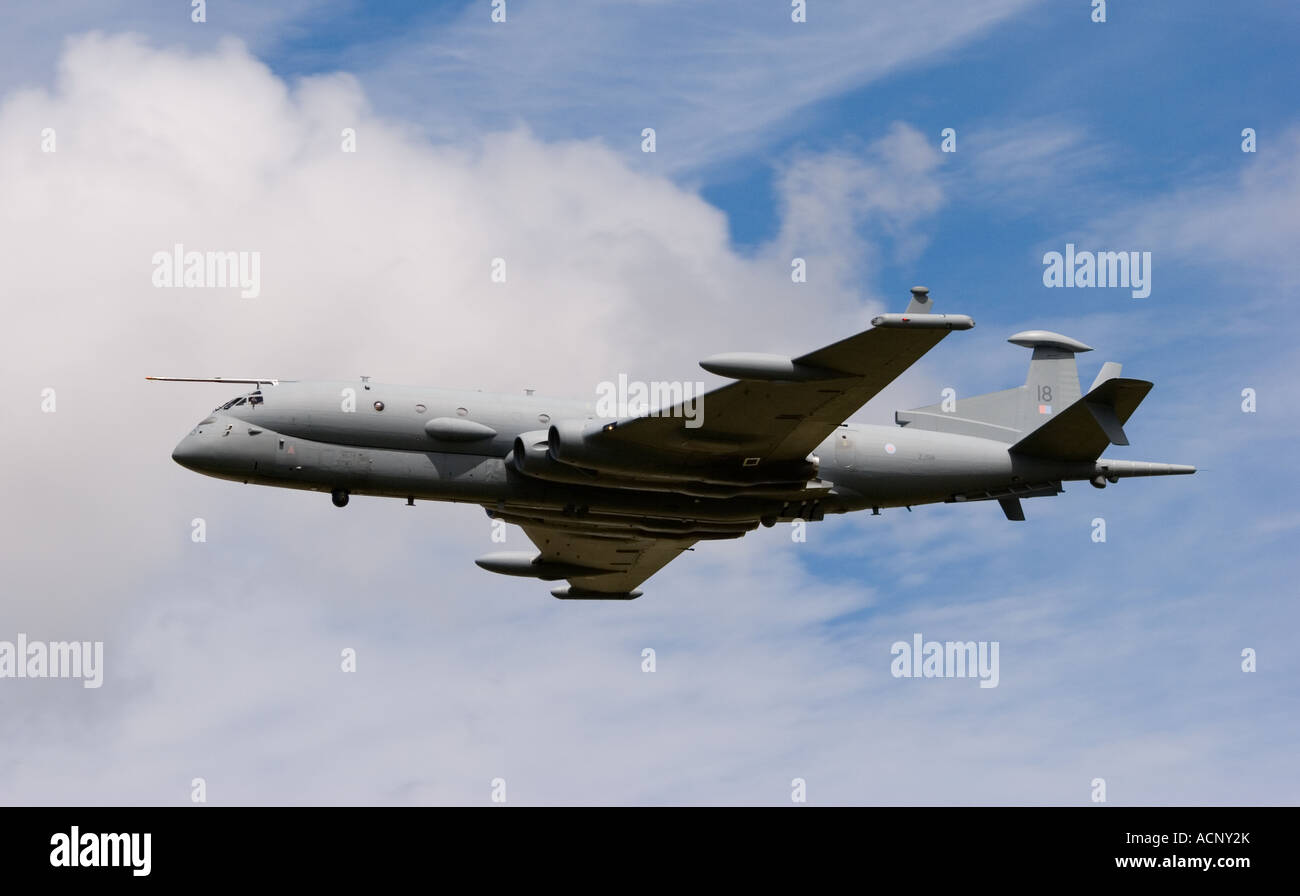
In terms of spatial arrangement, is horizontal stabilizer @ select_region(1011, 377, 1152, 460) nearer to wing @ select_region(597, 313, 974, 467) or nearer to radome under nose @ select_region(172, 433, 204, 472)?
wing @ select_region(597, 313, 974, 467)

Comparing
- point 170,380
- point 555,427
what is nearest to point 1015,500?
point 555,427

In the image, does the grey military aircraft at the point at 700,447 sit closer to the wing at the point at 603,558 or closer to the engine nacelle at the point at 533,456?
the engine nacelle at the point at 533,456

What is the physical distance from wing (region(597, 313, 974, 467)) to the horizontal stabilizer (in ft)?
22.6

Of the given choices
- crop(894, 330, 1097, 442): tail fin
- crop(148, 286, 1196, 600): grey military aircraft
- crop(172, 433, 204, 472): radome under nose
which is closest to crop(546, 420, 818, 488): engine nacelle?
crop(148, 286, 1196, 600): grey military aircraft

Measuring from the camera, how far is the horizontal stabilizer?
3878 centimetres

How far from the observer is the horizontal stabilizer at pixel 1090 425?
38.8 metres

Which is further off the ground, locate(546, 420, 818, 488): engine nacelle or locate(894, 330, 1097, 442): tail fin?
locate(894, 330, 1097, 442): tail fin

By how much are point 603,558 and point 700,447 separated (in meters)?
11.7

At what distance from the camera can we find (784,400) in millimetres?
35531

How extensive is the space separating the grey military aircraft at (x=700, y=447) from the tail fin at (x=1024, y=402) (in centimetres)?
6

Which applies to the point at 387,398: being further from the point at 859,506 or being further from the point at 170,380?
the point at 859,506

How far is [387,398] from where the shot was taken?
37969 millimetres

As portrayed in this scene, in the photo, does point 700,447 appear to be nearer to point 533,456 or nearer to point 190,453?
point 533,456

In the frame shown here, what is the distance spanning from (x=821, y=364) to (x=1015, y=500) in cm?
1057
